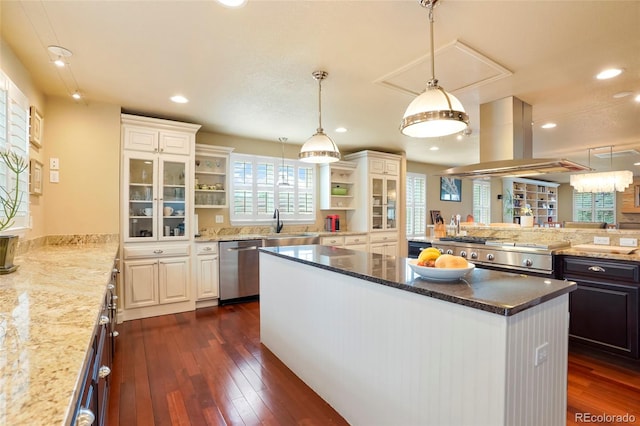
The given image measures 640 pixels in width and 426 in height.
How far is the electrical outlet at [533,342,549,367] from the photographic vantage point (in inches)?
49.6

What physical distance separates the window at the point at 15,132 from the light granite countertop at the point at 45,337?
2.63ft

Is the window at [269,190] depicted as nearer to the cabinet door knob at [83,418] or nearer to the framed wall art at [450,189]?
the framed wall art at [450,189]

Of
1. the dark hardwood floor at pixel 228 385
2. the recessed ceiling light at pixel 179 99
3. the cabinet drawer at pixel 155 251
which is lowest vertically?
the dark hardwood floor at pixel 228 385

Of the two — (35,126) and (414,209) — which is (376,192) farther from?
(35,126)

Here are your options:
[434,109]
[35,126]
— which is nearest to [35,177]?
[35,126]

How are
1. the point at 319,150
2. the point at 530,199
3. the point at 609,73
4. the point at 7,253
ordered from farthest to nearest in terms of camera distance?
the point at 530,199 → the point at 609,73 → the point at 319,150 → the point at 7,253

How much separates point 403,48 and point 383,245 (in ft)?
13.0

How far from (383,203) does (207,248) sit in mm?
3170

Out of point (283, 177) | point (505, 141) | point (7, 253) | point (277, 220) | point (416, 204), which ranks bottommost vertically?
point (7, 253)

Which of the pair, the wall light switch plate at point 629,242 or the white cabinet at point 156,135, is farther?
the white cabinet at point 156,135

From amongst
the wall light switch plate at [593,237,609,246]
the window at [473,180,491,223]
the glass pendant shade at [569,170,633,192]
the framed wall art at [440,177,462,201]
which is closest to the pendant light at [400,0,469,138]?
the wall light switch plate at [593,237,609,246]

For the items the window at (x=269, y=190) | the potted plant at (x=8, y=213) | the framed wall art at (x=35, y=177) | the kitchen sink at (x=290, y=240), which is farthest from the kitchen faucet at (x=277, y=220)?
the potted plant at (x=8, y=213)

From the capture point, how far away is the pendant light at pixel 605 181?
5062mm

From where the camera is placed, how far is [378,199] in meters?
5.80
